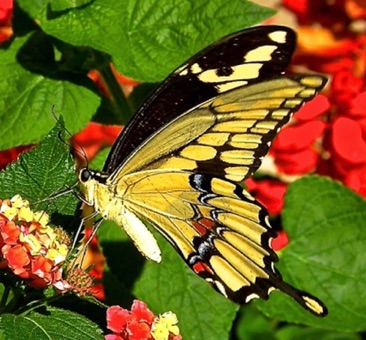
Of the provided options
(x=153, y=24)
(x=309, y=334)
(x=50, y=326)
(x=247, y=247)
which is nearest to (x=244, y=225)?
(x=247, y=247)

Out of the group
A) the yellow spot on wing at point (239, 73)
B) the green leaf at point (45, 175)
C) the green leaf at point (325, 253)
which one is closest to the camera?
the green leaf at point (45, 175)

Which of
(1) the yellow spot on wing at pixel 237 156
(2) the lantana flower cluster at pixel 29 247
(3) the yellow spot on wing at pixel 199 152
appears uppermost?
(1) the yellow spot on wing at pixel 237 156

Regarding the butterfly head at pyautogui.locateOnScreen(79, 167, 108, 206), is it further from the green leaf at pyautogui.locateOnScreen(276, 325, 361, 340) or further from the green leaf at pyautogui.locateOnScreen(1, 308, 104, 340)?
the green leaf at pyautogui.locateOnScreen(276, 325, 361, 340)

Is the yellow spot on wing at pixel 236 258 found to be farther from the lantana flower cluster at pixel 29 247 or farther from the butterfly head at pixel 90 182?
the lantana flower cluster at pixel 29 247

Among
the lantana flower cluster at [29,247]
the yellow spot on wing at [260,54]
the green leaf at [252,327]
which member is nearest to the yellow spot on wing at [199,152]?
the yellow spot on wing at [260,54]

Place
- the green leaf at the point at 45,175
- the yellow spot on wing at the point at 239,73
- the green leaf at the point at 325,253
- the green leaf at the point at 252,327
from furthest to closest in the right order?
1. the green leaf at the point at 252,327
2. the green leaf at the point at 325,253
3. the yellow spot on wing at the point at 239,73
4. the green leaf at the point at 45,175
